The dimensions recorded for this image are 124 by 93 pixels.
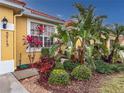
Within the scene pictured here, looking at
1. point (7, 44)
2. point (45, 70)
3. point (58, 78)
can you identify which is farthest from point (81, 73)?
point (7, 44)

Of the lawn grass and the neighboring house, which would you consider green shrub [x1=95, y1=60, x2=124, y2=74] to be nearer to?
the lawn grass

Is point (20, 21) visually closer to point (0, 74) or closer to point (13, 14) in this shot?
point (13, 14)

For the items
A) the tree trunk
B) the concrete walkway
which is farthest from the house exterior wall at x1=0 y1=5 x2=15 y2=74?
the tree trunk

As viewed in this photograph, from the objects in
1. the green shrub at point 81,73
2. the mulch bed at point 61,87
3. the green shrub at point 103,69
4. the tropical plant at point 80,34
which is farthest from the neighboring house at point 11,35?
the green shrub at point 103,69

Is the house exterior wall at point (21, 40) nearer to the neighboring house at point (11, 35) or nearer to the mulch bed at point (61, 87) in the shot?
the neighboring house at point (11, 35)

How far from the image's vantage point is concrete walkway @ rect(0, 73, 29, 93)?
8682 millimetres

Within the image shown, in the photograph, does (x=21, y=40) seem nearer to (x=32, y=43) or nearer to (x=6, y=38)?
(x=32, y=43)

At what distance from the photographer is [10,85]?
9.33m

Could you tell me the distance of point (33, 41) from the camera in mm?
14492

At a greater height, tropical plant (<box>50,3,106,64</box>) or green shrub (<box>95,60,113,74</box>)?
tropical plant (<box>50,3,106,64</box>)

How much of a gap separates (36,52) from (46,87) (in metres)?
6.92

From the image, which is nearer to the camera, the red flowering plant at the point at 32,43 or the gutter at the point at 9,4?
the gutter at the point at 9,4

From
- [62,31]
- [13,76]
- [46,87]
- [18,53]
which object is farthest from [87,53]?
[18,53]

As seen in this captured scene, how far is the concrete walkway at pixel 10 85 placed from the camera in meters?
8.68
